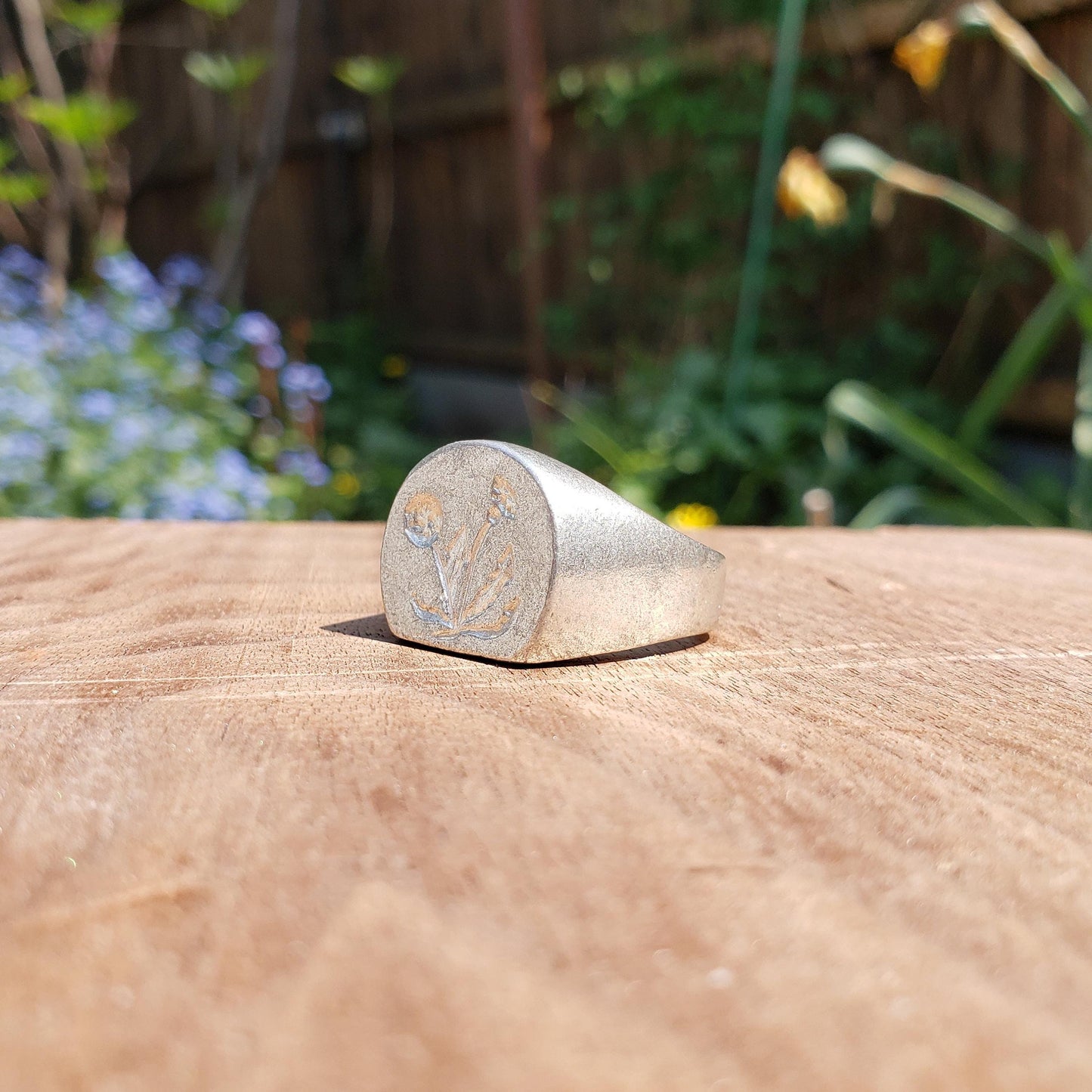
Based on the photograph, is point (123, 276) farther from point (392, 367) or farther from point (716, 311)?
point (392, 367)

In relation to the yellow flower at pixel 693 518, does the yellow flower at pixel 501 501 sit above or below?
above

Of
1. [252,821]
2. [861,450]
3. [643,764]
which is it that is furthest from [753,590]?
[861,450]

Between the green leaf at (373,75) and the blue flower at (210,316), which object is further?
the green leaf at (373,75)

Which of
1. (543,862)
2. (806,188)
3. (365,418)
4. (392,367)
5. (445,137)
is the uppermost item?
(445,137)

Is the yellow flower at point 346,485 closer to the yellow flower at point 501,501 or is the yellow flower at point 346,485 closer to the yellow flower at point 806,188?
the yellow flower at point 806,188

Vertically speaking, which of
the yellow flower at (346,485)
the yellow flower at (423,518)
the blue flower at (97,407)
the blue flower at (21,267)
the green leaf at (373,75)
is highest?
the green leaf at (373,75)

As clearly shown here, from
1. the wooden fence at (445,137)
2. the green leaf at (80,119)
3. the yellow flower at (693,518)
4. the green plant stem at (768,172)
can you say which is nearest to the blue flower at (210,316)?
the green leaf at (80,119)

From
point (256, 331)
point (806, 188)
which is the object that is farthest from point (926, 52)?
point (256, 331)
